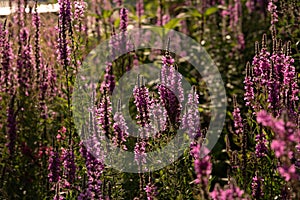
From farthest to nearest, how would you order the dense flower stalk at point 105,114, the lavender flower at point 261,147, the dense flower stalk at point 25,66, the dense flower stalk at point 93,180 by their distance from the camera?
the dense flower stalk at point 25,66 < the dense flower stalk at point 105,114 < the lavender flower at point 261,147 < the dense flower stalk at point 93,180

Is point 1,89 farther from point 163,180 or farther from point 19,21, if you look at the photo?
point 163,180

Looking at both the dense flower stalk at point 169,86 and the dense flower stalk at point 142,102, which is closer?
the dense flower stalk at point 142,102

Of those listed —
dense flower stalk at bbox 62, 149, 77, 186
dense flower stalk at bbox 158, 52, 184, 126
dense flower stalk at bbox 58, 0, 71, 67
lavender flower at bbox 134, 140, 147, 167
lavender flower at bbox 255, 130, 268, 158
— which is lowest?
dense flower stalk at bbox 62, 149, 77, 186

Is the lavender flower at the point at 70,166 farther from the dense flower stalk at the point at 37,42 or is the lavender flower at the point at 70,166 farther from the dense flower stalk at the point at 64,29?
the dense flower stalk at the point at 37,42

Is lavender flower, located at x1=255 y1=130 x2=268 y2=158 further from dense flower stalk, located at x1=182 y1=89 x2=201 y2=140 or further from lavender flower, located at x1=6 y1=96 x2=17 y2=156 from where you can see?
lavender flower, located at x1=6 y1=96 x2=17 y2=156

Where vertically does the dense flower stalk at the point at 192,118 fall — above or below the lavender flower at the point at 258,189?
above

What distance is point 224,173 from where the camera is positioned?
543 cm

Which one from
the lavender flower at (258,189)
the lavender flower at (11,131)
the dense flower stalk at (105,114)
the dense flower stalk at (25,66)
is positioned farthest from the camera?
the dense flower stalk at (25,66)

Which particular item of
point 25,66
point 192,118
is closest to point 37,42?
point 25,66

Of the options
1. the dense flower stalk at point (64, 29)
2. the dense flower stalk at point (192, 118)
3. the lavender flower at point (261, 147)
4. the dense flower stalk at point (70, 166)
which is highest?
the dense flower stalk at point (64, 29)

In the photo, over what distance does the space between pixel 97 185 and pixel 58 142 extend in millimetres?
1138

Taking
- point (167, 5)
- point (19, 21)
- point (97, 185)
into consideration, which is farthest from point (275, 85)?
point (167, 5)

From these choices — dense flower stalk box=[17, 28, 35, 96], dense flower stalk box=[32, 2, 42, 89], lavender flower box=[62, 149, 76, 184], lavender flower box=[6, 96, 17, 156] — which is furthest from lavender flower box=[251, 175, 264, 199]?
dense flower stalk box=[17, 28, 35, 96]

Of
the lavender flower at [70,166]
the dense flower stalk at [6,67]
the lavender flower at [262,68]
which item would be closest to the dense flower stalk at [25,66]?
the dense flower stalk at [6,67]
